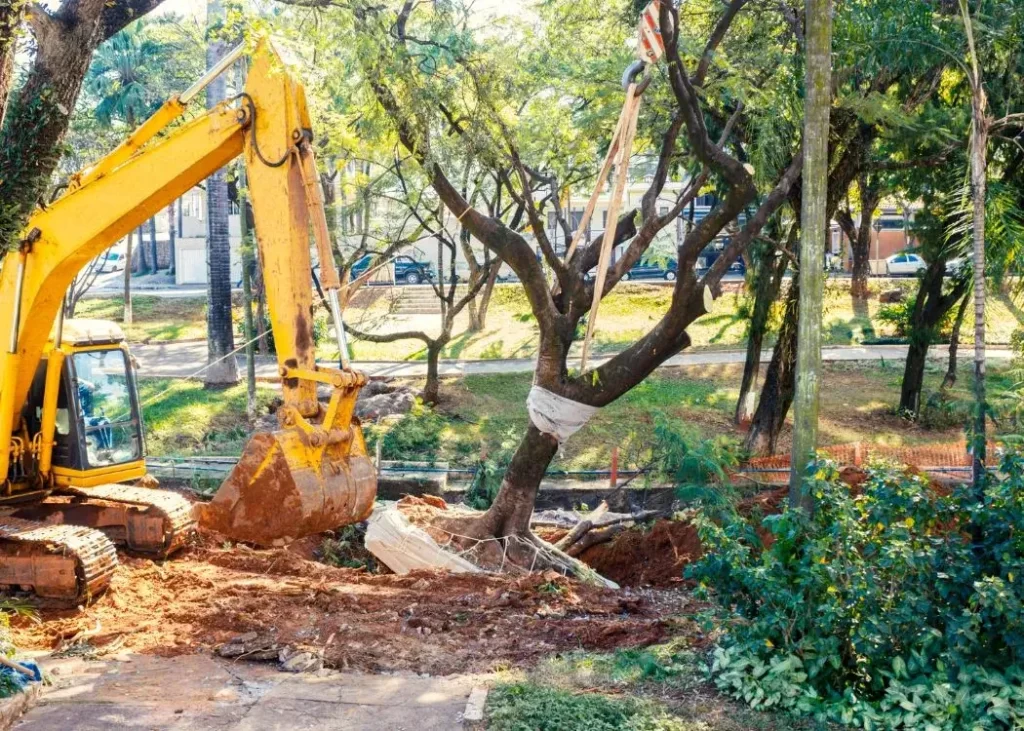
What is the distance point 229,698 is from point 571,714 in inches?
107

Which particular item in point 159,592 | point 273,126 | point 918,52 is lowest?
point 159,592

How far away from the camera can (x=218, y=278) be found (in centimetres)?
2573

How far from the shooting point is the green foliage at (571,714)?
7883mm

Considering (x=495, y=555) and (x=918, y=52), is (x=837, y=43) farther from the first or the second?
(x=495, y=555)

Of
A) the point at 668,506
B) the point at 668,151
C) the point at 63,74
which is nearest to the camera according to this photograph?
the point at 63,74

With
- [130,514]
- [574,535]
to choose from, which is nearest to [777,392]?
[574,535]

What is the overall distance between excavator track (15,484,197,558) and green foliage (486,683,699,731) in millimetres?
5787

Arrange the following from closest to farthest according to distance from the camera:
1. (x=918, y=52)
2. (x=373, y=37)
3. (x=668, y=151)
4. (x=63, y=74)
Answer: (x=63, y=74) < (x=918, y=52) < (x=373, y=37) < (x=668, y=151)

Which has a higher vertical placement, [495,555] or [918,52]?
[918,52]

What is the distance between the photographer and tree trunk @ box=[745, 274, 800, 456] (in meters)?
18.4

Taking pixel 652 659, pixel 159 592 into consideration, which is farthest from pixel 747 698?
pixel 159 592

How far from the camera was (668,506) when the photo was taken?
632 inches

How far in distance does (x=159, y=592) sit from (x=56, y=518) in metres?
1.61

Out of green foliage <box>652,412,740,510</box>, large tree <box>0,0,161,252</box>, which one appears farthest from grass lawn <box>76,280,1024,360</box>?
large tree <box>0,0,161,252</box>
